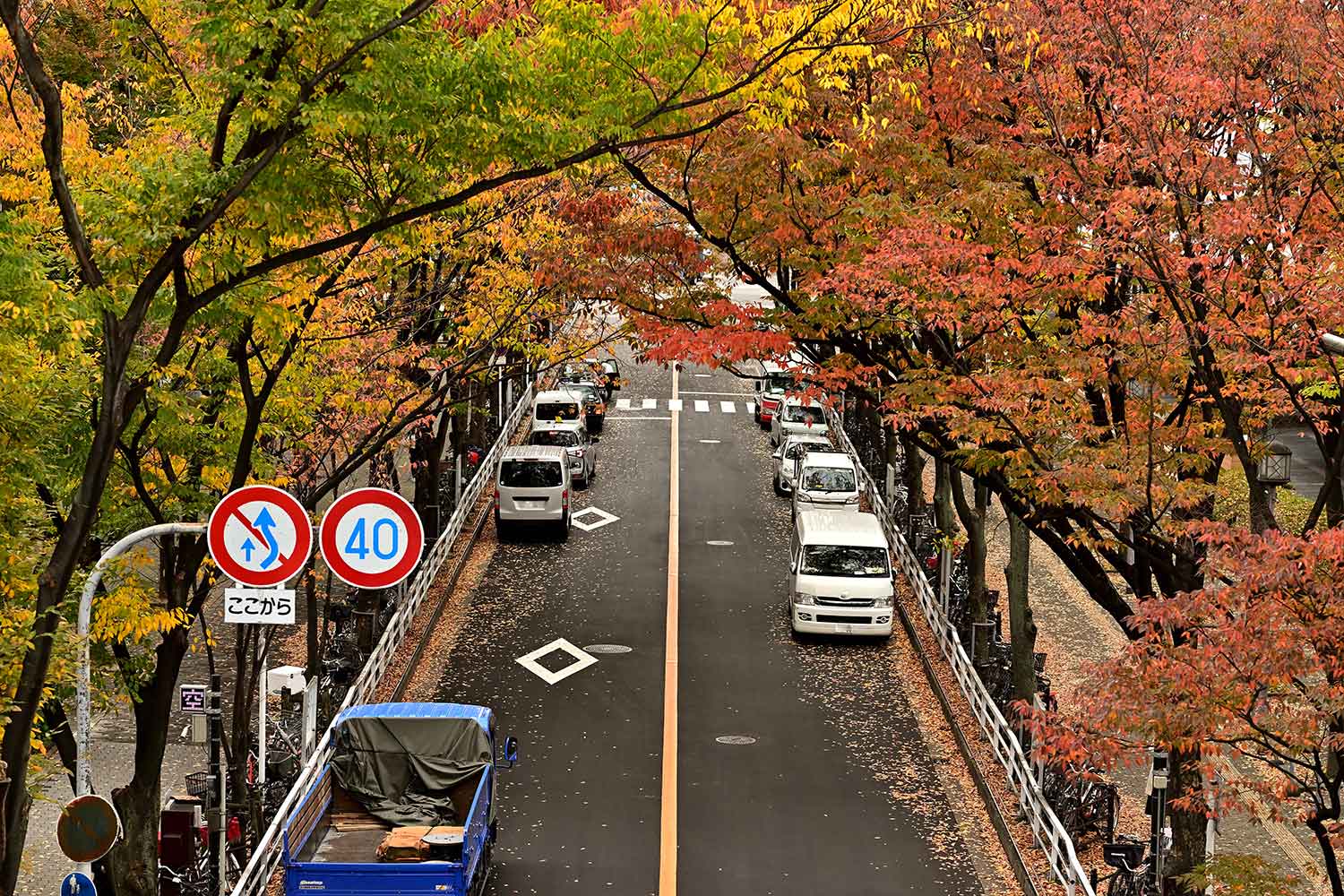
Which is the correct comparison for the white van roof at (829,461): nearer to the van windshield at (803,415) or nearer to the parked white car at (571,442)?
the parked white car at (571,442)

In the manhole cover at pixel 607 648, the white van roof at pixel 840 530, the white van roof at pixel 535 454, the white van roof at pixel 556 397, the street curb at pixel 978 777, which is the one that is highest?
the white van roof at pixel 556 397

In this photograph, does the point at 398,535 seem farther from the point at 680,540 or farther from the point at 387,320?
the point at 680,540

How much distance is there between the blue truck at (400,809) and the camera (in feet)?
50.9

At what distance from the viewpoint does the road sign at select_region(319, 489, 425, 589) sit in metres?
12.8

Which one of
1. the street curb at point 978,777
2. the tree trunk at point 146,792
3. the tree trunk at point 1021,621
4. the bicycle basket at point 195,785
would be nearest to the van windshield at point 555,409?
the street curb at point 978,777

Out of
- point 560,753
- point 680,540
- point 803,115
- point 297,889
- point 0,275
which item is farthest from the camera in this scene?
point 680,540

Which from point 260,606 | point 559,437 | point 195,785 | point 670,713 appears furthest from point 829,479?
point 260,606

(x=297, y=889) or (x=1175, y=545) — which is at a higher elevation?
(x=1175, y=545)

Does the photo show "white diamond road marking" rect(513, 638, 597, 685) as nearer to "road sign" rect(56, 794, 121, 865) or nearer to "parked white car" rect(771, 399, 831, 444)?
"road sign" rect(56, 794, 121, 865)

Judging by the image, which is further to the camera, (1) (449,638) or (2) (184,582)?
(1) (449,638)

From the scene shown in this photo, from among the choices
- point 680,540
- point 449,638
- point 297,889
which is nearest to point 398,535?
point 297,889

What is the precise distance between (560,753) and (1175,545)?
425 inches

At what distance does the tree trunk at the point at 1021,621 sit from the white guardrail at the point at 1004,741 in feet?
1.99

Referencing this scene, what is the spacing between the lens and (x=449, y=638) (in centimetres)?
2870
